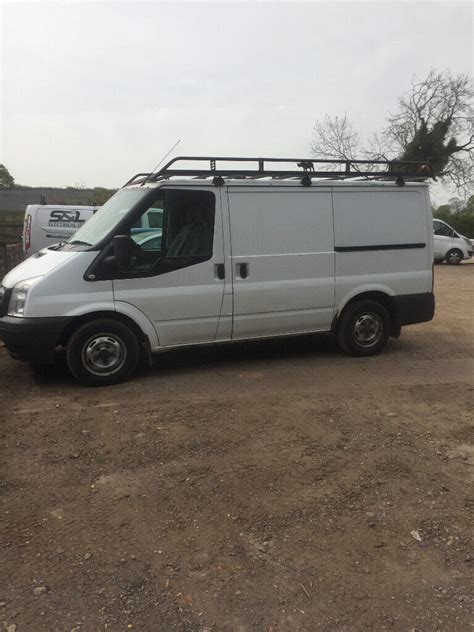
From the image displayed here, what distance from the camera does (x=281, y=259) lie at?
5969 mm

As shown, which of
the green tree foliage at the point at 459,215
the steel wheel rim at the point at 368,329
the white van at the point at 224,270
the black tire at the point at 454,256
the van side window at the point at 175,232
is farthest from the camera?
the green tree foliage at the point at 459,215

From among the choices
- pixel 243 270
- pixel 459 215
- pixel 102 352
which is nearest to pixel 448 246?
pixel 459 215

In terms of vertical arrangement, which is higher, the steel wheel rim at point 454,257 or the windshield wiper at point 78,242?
the windshield wiper at point 78,242

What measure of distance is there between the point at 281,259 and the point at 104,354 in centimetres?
219

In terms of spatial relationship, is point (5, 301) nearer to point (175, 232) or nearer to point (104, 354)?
point (104, 354)

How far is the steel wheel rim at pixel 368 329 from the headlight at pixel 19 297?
12.2 feet

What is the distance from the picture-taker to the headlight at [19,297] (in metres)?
5.13

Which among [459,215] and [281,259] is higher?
[459,215]

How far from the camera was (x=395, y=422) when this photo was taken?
4.52 m

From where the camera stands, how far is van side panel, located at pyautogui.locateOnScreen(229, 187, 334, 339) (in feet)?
19.1

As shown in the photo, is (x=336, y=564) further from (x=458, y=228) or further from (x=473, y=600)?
(x=458, y=228)

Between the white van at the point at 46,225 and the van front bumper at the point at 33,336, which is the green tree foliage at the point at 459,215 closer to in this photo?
the white van at the point at 46,225

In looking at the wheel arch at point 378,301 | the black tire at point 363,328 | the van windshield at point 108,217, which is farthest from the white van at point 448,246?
the van windshield at point 108,217

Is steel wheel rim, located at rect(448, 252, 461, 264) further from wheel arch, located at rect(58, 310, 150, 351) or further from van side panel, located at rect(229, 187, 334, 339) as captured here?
wheel arch, located at rect(58, 310, 150, 351)
